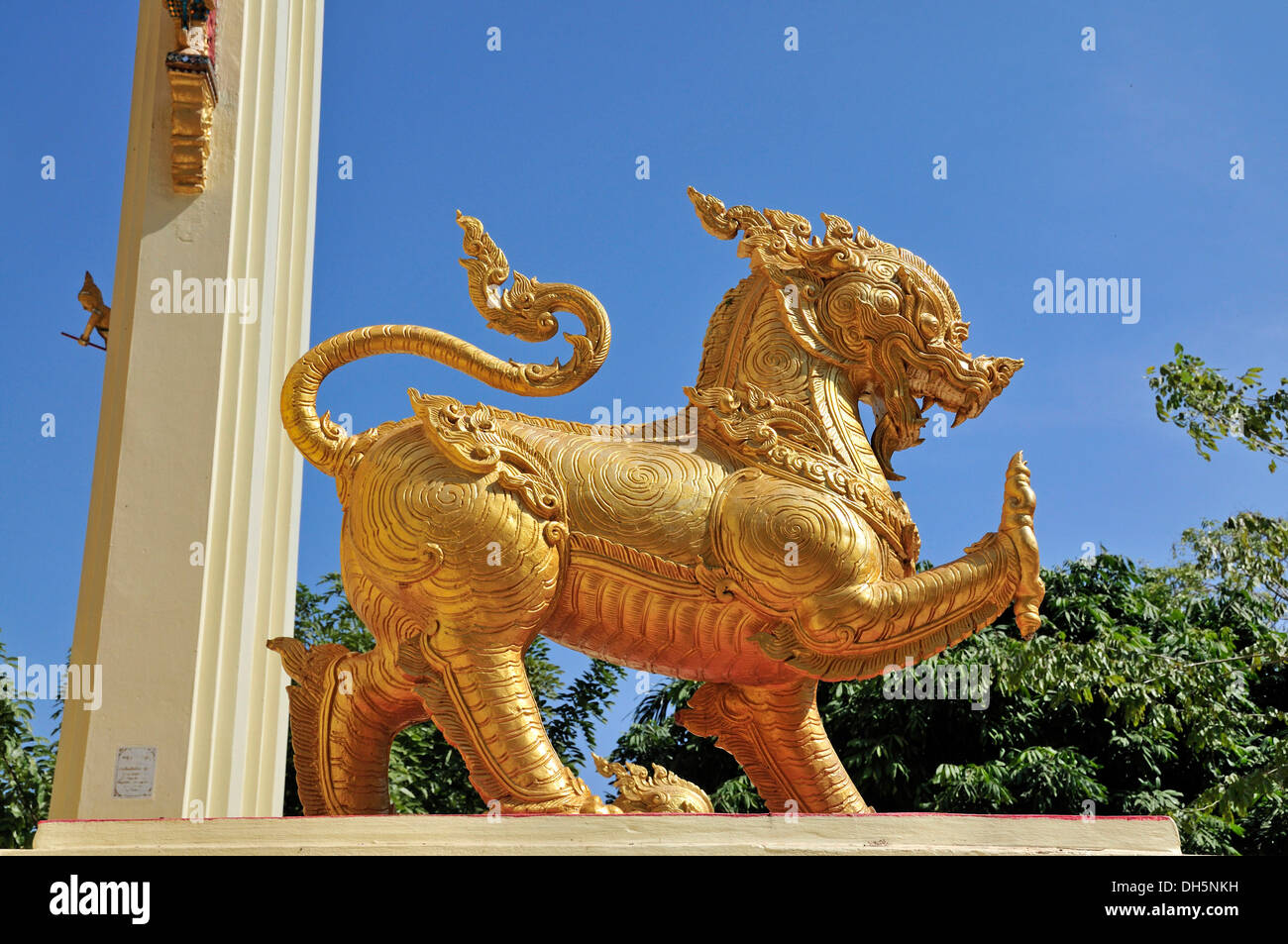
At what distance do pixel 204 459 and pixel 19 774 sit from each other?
179 inches

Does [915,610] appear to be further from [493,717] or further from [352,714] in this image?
[352,714]

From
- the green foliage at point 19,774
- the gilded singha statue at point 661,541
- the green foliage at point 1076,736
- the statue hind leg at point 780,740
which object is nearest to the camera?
the gilded singha statue at point 661,541

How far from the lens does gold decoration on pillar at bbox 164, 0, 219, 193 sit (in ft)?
15.8

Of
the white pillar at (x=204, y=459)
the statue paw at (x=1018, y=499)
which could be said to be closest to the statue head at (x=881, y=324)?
the statue paw at (x=1018, y=499)

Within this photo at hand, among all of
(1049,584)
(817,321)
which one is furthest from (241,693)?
(1049,584)

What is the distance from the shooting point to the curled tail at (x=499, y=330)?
361cm

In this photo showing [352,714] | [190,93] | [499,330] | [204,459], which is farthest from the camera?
[190,93]

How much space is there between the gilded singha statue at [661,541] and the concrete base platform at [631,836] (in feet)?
0.77

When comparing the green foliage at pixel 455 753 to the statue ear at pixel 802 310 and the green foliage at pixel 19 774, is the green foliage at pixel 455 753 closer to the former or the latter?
the green foliage at pixel 19 774

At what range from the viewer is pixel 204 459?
4547 mm

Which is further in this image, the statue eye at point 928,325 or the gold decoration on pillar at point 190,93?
the gold decoration on pillar at point 190,93

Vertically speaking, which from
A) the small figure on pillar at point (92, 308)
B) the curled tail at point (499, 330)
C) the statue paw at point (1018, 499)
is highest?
the small figure on pillar at point (92, 308)

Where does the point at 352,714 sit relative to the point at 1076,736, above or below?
below

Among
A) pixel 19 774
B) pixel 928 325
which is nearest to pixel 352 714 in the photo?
pixel 928 325
